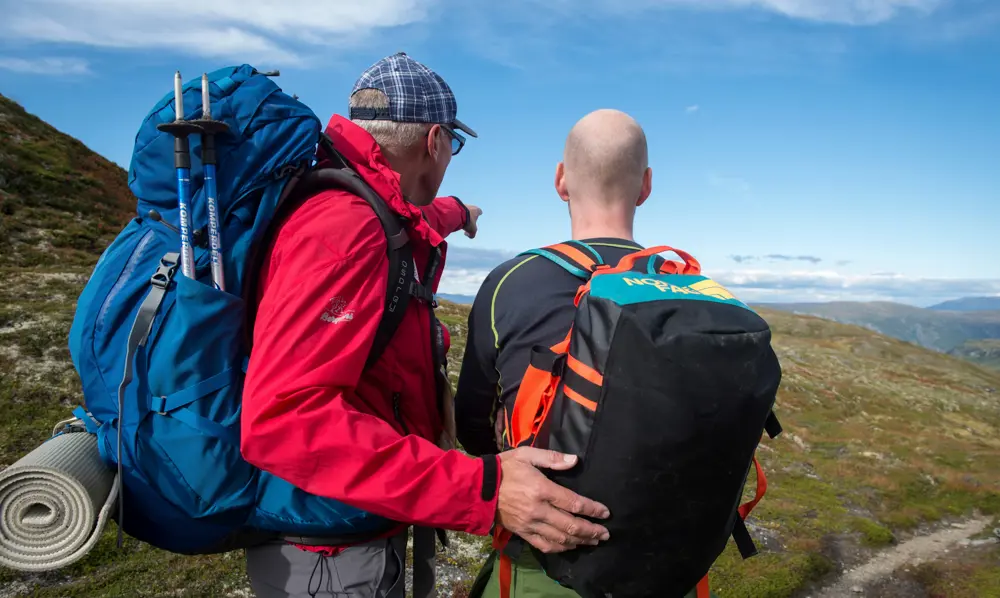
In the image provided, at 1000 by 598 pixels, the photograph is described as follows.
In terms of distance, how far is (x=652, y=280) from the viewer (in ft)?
12.5

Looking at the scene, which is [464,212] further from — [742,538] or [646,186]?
[742,538]

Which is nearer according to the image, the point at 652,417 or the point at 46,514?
the point at 652,417

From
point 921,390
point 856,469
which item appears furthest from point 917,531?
point 921,390

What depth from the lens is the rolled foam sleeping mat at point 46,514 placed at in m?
3.45

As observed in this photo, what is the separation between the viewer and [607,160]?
188 inches

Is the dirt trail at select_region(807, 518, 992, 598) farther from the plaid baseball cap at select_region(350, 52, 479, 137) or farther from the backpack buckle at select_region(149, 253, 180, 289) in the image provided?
the backpack buckle at select_region(149, 253, 180, 289)

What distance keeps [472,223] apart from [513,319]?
10.9 feet

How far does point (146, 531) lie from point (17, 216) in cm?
4220

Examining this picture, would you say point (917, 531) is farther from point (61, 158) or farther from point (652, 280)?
point (61, 158)

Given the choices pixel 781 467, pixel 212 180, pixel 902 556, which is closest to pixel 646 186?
pixel 212 180

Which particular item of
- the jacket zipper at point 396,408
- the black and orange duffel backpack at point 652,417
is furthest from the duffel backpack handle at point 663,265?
the jacket zipper at point 396,408

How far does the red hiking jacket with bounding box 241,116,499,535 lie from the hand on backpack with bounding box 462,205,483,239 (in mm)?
3603

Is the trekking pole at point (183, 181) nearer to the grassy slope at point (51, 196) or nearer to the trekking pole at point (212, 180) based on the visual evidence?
the trekking pole at point (212, 180)

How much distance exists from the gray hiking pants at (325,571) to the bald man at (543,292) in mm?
843
